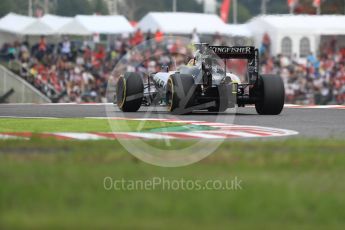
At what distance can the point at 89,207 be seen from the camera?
22.1ft

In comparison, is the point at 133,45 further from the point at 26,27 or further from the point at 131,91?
the point at 131,91

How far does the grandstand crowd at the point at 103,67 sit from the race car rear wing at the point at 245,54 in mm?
13081

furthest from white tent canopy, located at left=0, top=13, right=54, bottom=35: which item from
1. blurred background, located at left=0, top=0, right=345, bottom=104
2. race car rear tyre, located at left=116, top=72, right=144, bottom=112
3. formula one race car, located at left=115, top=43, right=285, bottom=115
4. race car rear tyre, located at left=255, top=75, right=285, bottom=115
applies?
race car rear tyre, located at left=255, top=75, right=285, bottom=115

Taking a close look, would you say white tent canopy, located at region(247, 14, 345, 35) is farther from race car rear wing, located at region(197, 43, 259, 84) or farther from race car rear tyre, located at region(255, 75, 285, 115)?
race car rear wing, located at region(197, 43, 259, 84)

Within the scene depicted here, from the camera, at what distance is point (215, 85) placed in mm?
19312

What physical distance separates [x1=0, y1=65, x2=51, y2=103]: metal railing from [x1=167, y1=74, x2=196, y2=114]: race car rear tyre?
13719 millimetres

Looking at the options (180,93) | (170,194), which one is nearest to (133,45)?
(180,93)

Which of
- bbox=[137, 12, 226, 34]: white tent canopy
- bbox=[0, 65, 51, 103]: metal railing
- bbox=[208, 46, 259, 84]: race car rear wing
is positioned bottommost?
bbox=[0, 65, 51, 103]: metal railing

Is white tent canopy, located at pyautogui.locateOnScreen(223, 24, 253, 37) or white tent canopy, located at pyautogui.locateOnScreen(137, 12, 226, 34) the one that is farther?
white tent canopy, located at pyautogui.locateOnScreen(223, 24, 253, 37)

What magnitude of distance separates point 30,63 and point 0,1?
908 cm

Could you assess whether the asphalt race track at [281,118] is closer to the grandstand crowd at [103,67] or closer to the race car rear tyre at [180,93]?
the race car rear tyre at [180,93]

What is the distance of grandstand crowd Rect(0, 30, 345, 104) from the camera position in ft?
111

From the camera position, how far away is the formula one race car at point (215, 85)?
18.9 metres

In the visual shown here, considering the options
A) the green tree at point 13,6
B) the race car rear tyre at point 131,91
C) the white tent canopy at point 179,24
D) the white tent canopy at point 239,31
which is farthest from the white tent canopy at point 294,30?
the race car rear tyre at point 131,91
